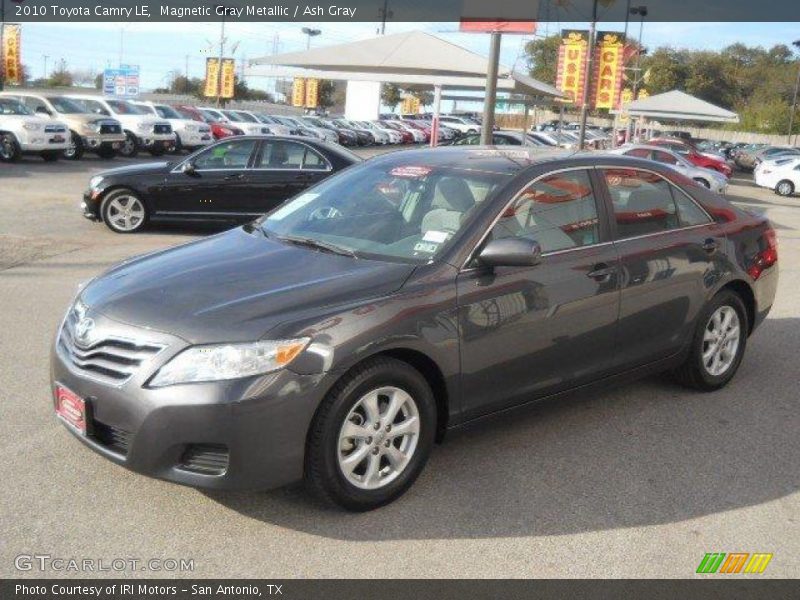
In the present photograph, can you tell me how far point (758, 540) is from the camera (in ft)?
12.9

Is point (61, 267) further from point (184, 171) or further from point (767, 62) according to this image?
point (767, 62)

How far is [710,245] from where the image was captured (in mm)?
5676

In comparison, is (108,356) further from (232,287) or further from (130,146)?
(130,146)

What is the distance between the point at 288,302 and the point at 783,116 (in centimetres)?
8506

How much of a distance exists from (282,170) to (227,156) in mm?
805

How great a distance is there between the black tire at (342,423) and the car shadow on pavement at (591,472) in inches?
4.0

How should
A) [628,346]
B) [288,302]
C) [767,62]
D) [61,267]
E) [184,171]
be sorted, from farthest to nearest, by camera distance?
[767,62] < [184,171] < [61,267] < [628,346] < [288,302]

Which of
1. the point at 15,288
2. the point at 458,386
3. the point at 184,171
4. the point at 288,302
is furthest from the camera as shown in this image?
the point at 184,171

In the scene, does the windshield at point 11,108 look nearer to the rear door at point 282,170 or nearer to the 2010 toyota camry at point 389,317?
the rear door at point 282,170

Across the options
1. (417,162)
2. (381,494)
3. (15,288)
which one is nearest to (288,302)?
(381,494)

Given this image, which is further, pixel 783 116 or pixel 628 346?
pixel 783 116
